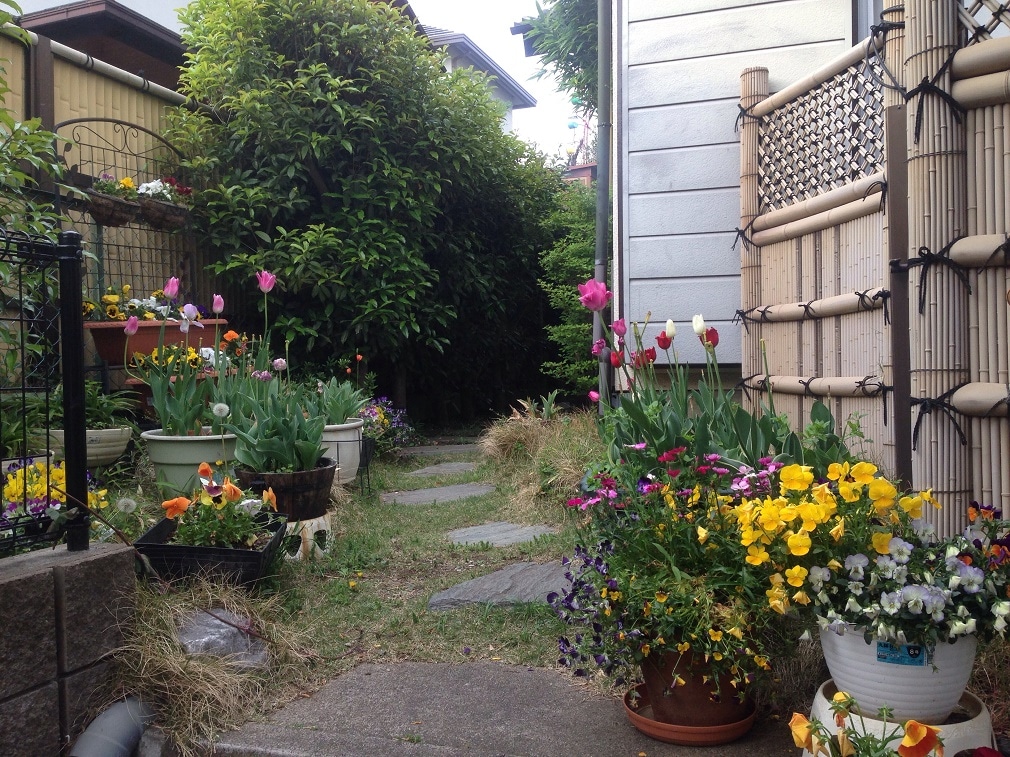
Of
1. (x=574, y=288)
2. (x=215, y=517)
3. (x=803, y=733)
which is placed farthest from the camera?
(x=574, y=288)

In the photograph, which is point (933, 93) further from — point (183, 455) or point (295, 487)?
point (183, 455)

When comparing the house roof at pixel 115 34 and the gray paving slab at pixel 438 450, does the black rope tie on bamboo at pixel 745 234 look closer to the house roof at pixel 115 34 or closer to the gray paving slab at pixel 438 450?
the gray paving slab at pixel 438 450

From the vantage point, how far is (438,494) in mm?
5246

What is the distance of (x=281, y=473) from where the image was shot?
348 cm

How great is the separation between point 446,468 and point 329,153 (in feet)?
8.88

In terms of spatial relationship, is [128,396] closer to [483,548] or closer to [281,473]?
[281,473]

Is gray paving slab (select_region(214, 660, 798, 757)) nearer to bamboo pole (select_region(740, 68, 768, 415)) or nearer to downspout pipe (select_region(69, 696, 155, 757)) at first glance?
downspout pipe (select_region(69, 696, 155, 757))

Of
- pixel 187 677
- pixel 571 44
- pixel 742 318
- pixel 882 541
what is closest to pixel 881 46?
pixel 742 318

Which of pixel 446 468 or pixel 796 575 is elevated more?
pixel 796 575

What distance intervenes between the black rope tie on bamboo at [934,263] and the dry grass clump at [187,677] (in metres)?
2.13

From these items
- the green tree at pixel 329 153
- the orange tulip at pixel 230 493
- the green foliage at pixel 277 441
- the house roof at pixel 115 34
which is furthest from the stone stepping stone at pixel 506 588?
the house roof at pixel 115 34

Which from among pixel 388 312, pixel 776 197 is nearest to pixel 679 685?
pixel 776 197

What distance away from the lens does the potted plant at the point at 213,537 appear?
2.66m

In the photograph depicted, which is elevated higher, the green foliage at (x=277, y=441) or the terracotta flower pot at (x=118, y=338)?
the terracotta flower pot at (x=118, y=338)
